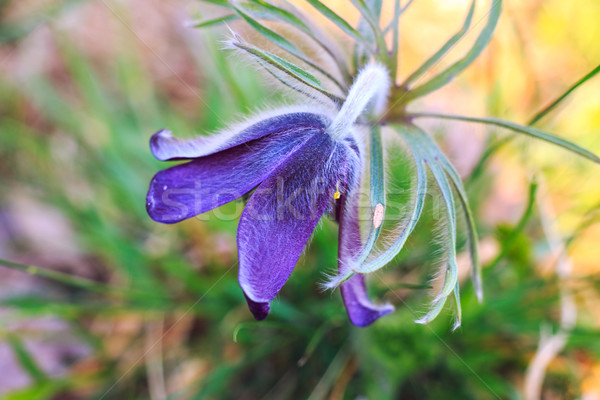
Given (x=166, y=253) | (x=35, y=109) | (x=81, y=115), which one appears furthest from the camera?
(x=35, y=109)

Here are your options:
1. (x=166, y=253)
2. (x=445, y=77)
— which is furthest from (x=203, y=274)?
(x=445, y=77)

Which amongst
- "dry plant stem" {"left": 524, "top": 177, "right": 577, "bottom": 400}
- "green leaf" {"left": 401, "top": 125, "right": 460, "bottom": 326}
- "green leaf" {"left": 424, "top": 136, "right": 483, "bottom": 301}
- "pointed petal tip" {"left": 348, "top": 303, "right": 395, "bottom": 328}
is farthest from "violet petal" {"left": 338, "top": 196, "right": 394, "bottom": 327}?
"dry plant stem" {"left": 524, "top": 177, "right": 577, "bottom": 400}

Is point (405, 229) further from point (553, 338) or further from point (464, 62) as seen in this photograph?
point (553, 338)

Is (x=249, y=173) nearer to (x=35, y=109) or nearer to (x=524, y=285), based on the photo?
(x=524, y=285)

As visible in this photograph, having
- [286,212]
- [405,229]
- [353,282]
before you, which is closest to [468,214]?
[405,229]

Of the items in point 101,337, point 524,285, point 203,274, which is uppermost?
point 524,285

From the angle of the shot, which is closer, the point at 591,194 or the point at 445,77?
the point at 445,77

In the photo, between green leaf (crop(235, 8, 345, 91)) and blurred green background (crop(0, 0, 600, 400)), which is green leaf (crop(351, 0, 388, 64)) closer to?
green leaf (crop(235, 8, 345, 91))

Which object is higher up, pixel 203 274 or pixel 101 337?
pixel 203 274
